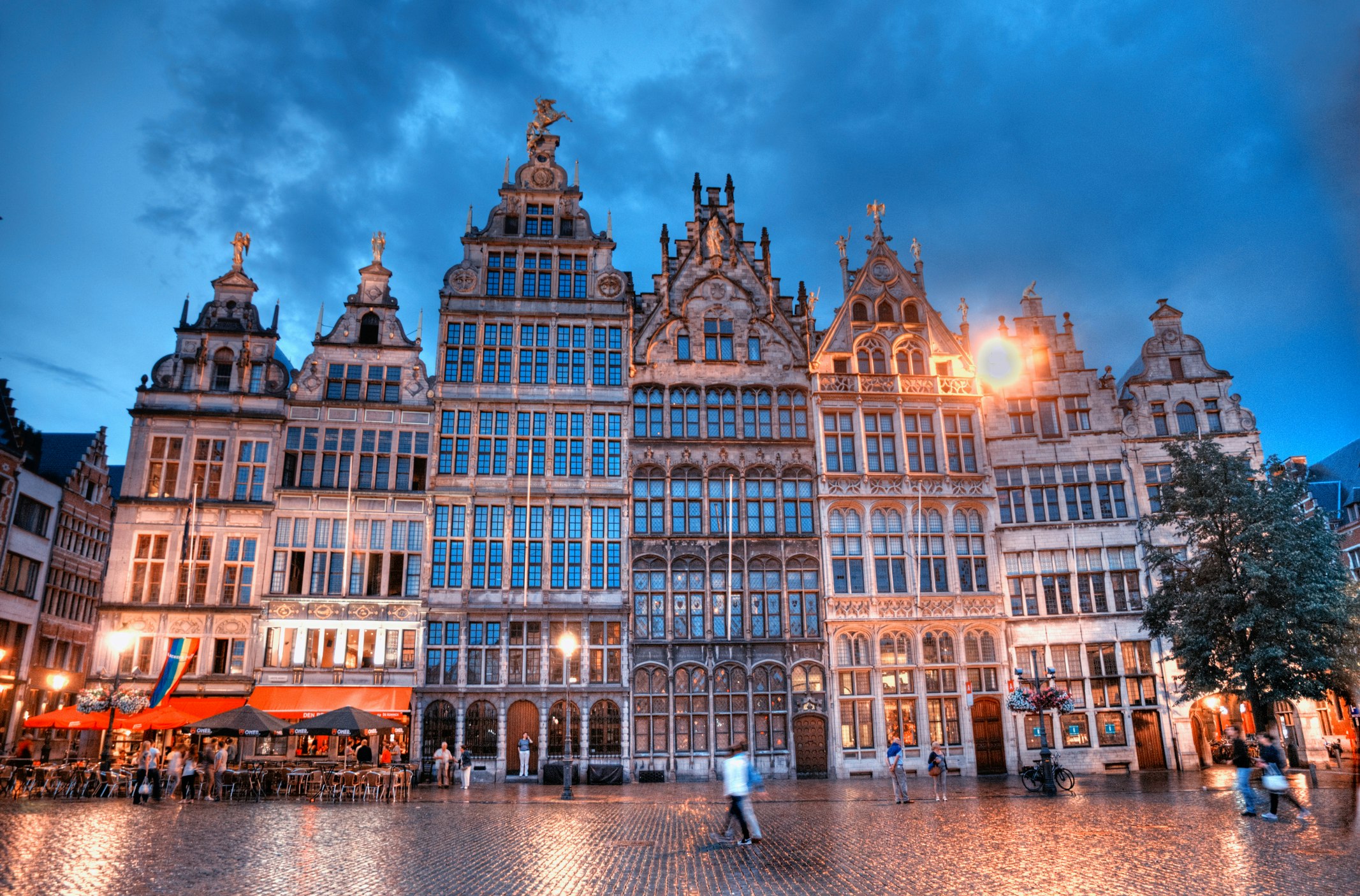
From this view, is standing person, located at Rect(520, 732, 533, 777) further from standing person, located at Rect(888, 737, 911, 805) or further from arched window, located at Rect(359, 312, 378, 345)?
arched window, located at Rect(359, 312, 378, 345)

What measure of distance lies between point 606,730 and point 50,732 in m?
23.8

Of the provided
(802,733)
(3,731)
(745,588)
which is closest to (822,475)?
(745,588)

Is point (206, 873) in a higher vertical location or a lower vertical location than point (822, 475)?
lower

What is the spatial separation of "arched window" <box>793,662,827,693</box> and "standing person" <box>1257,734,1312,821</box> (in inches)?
767

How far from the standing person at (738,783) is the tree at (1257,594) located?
20883mm

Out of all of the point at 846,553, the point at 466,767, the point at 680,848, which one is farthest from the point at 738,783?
the point at 846,553

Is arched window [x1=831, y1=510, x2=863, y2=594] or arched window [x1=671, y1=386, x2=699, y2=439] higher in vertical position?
arched window [x1=671, y1=386, x2=699, y2=439]

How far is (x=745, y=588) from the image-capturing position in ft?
126

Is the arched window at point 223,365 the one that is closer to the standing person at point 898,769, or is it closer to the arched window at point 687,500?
the arched window at point 687,500

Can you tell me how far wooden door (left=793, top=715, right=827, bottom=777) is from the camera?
36.8 meters

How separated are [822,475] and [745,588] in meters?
6.19

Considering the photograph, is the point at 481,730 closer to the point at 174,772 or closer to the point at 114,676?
the point at 174,772

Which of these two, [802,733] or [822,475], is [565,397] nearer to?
[822,475]

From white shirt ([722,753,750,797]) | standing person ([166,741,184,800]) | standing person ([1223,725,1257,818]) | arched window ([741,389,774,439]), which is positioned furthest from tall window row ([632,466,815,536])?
white shirt ([722,753,750,797])
